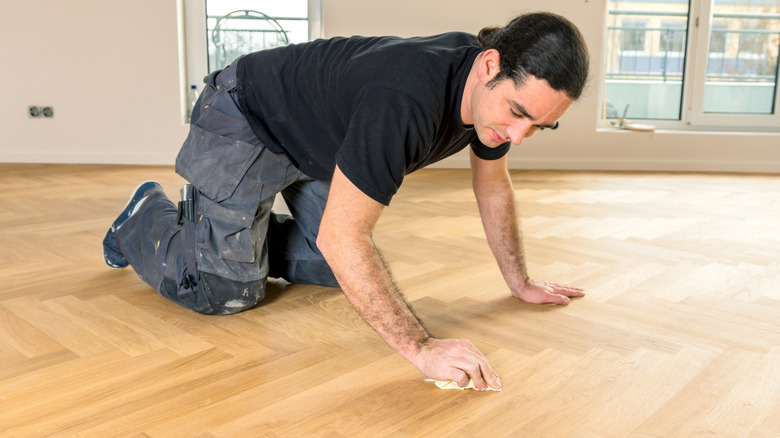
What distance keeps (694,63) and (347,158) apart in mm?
4272

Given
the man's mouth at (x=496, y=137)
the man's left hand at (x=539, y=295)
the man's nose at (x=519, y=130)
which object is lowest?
the man's left hand at (x=539, y=295)

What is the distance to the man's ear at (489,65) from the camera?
1237 millimetres

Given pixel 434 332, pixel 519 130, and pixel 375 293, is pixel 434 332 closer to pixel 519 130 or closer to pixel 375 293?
pixel 375 293

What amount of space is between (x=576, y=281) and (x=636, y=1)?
3.40m

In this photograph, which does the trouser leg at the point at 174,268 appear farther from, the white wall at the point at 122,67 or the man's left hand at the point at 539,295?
the white wall at the point at 122,67

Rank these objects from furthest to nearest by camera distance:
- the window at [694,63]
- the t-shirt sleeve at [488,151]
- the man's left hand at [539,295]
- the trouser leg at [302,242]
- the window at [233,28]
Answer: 1. the window at [694,63]
2. the window at [233,28]
3. the trouser leg at [302,242]
4. the man's left hand at [539,295]
5. the t-shirt sleeve at [488,151]

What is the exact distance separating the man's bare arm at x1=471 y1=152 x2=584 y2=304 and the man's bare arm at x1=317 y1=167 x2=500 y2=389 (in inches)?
20.3

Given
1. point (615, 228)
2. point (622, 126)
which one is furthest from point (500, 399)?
point (622, 126)

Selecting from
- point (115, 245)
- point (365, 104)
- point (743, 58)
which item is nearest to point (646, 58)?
point (743, 58)

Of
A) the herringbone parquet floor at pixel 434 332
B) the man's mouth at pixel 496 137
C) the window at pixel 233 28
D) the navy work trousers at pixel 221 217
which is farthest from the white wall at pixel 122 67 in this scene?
the man's mouth at pixel 496 137

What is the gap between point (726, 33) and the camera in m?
4.80

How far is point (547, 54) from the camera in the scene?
1.18 metres

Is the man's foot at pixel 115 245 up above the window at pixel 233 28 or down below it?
below

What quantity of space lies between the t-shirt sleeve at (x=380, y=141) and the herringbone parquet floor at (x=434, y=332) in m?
0.41
